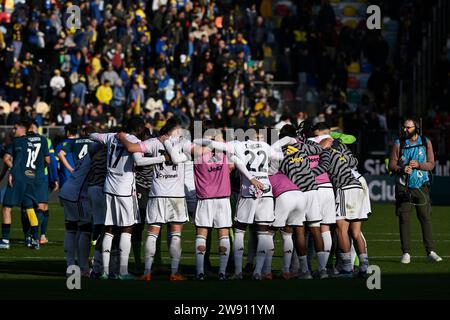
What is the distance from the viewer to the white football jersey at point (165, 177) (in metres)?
18.5

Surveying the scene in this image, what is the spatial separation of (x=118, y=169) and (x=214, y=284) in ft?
6.87

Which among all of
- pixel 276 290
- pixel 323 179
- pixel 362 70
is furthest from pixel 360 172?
pixel 362 70

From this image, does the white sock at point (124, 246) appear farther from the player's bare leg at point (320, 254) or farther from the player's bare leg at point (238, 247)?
the player's bare leg at point (320, 254)

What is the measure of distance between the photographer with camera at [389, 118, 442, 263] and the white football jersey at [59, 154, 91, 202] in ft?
17.7

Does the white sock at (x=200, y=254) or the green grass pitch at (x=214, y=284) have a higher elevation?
the white sock at (x=200, y=254)

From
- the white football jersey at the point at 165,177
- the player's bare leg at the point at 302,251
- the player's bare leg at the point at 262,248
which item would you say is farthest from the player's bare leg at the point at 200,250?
the player's bare leg at the point at 302,251

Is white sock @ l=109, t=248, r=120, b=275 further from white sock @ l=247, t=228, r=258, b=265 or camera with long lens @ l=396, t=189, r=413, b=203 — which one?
camera with long lens @ l=396, t=189, r=413, b=203

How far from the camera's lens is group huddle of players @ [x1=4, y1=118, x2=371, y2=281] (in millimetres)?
18594

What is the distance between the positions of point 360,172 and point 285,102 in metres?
20.3

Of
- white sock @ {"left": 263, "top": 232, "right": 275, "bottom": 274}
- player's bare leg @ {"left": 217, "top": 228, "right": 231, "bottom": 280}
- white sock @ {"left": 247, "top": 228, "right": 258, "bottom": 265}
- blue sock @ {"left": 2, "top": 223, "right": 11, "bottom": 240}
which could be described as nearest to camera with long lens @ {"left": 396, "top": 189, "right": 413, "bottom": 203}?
white sock @ {"left": 247, "top": 228, "right": 258, "bottom": 265}

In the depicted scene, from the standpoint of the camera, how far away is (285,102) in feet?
136

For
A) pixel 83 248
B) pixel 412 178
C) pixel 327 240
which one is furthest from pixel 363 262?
pixel 83 248

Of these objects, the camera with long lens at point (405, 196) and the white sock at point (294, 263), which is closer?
the white sock at point (294, 263)

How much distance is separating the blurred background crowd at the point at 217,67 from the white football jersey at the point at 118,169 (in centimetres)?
1729
